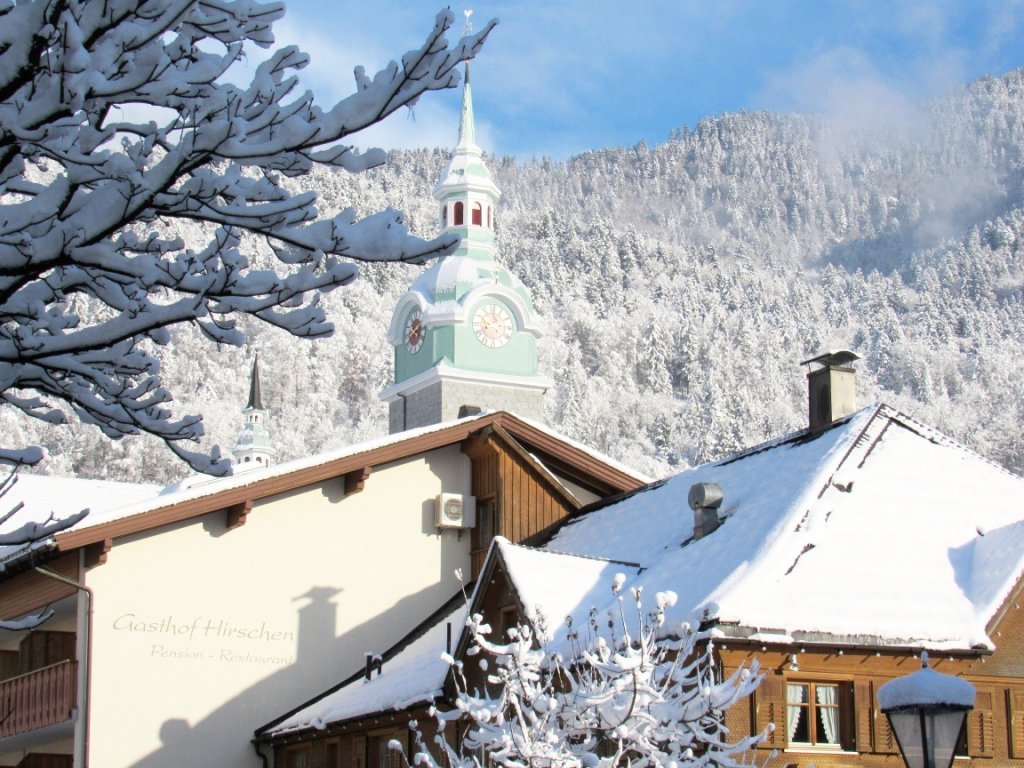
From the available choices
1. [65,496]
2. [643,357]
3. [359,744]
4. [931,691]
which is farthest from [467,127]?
[643,357]

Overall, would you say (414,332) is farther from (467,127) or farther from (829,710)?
(829,710)

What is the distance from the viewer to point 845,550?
19078 mm

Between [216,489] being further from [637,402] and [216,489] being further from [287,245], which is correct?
[637,402]

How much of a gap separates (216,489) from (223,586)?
1.63 m

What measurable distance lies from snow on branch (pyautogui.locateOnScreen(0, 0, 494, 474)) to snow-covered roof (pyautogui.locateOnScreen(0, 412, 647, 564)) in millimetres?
16684

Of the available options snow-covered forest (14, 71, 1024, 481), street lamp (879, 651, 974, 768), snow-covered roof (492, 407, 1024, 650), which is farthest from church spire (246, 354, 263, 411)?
street lamp (879, 651, 974, 768)

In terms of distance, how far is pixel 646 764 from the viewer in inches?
576

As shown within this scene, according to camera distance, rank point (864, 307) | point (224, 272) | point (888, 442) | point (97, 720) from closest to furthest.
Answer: point (224, 272) < point (888, 442) < point (97, 720) < point (864, 307)

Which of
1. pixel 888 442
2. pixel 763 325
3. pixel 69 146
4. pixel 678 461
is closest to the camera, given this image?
pixel 69 146

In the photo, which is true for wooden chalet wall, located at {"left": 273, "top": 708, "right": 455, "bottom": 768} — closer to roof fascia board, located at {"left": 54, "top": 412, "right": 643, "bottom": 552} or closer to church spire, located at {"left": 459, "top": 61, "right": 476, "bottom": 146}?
roof fascia board, located at {"left": 54, "top": 412, "right": 643, "bottom": 552}

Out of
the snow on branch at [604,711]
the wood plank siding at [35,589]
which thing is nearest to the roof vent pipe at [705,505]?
the snow on branch at [604,711]

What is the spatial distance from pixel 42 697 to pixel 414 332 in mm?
20052

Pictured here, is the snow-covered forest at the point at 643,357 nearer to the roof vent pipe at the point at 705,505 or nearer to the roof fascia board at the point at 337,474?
the roof fascia board at the point at 337,474

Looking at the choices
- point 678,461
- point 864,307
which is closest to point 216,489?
point 678,461
